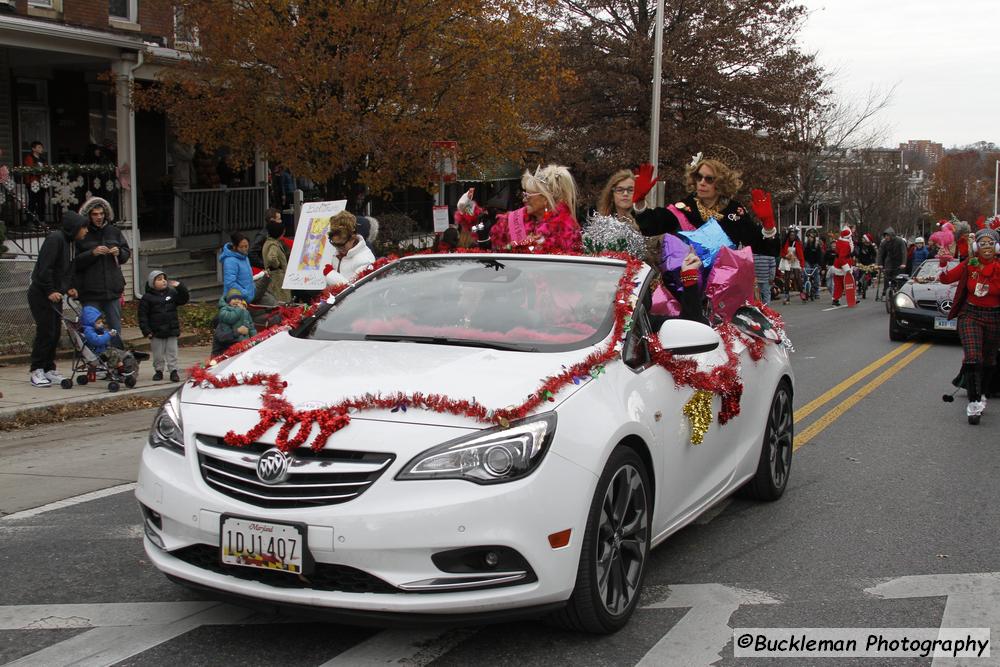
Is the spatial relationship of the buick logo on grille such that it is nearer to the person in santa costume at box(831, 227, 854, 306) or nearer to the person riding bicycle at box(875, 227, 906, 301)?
the person in santa costume at box(831, 227, 854, 306)

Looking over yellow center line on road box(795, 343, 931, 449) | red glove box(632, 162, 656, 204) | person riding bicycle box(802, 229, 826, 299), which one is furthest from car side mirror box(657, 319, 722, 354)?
person riding bicycle box(802, 229, 826, 299)

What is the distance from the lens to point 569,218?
6.82m

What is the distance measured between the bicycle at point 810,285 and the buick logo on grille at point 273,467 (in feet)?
91.0

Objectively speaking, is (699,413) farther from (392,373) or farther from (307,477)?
(307,477)

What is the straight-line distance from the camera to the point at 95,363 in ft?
37.4

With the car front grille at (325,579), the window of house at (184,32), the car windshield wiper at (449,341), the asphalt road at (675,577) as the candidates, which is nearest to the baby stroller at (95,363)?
the asphalt road at (675,577)

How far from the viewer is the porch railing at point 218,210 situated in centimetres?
2136

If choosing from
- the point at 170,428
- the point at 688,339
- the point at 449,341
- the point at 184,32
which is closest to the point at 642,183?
the point at 688,339

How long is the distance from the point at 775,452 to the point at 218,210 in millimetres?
17760

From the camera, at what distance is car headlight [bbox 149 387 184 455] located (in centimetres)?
418

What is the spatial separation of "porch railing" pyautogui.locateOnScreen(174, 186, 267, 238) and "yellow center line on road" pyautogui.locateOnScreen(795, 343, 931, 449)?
13519 millimetres

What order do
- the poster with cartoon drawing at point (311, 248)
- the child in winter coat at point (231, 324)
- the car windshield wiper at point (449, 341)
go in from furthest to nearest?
the poster with cartoon drawing at point (311, 248) < the child in winter coat at point (231, 324) < the car windshield wiper at point (449, 341)

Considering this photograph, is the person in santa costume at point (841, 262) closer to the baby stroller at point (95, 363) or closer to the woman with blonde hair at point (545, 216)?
the baby stroller at point (95, 363)

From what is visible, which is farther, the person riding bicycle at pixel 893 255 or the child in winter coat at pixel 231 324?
the person riding bicycle at pixel 893 255
